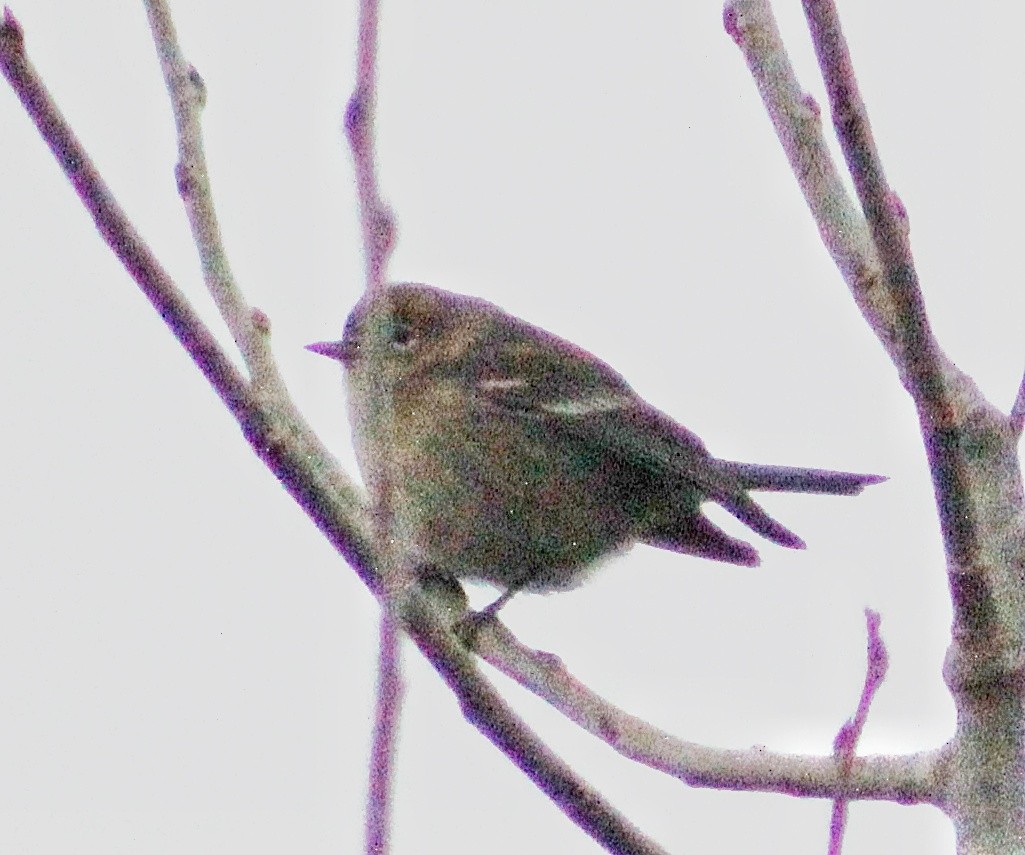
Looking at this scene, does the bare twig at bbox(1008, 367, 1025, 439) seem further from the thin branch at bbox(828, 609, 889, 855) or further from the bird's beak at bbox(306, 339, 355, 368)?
the bird's beak at bbox(306, 339, 355, 368)

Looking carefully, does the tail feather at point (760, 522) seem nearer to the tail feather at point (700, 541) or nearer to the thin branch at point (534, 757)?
the tail feather at point (700, 541)

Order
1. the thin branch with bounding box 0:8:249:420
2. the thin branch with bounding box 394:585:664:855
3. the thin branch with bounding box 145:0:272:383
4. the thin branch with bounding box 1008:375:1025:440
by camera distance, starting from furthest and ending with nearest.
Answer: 1. the thin branch with bounding box 1008:375:1025:440
2. the thin branch with bounding box 145:0:272:383
3. the thin branch with bounding box 394:585:664:855
4. the thin branch with bounding box 0:8:249:420

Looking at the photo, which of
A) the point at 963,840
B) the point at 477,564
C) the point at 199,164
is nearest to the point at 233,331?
the point at 199,164

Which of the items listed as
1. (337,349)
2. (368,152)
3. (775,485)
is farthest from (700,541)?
(368,152)

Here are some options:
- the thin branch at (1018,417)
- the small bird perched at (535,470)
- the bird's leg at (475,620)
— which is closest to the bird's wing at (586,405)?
the small bird perched at (535,470)

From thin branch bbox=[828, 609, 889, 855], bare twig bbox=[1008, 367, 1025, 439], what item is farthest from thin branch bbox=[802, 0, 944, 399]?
bare twig bbox=[1008, 367, 1025, 439]
